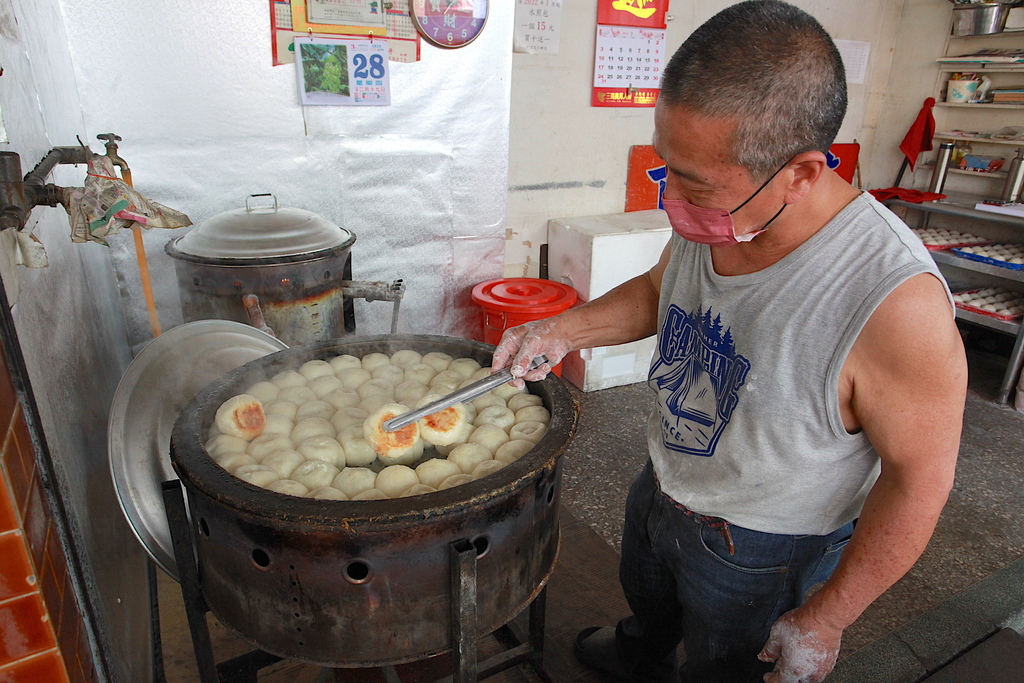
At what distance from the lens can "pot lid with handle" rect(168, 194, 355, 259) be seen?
279cm

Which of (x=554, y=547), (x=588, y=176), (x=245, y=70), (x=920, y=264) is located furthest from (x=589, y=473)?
(x=245, y=70)

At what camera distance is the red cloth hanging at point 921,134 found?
5660mm

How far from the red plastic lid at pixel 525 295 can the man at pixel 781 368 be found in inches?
85.4

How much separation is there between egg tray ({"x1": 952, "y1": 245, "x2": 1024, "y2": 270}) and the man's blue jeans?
13.6 ft

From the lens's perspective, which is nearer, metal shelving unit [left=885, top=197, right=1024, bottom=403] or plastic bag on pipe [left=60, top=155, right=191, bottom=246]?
plastic bag on pipe [left=60, top=155, right=191, bottom=246]

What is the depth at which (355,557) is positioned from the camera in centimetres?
139

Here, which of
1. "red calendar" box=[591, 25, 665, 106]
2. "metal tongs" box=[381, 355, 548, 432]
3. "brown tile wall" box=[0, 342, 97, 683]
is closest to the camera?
"brown tile wall" box=[0, 342, 97, 683]

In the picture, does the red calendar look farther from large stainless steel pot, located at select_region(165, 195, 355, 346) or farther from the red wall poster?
large stainless steel pot, located at select_region(165, 195, 355, 346)

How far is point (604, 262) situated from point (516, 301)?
29.5 inches

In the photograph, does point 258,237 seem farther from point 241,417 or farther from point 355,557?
point 355,557

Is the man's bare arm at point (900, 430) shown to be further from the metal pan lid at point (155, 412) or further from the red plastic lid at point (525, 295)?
the red plastic lid at point (525, 295)

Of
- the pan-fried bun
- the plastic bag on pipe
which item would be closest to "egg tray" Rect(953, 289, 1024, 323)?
the pan-fried bun

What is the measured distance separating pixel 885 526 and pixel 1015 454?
3717 mm

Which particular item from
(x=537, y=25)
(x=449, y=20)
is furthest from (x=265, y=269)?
(x=537, y=25)
